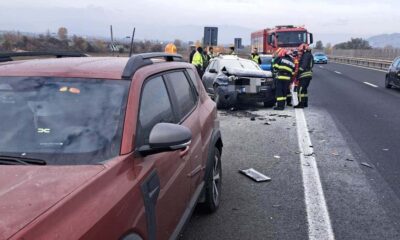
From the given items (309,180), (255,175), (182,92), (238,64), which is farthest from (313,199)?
(238,64)

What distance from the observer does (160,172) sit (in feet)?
9.39

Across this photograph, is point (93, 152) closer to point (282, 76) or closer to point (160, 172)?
point (160, 172)

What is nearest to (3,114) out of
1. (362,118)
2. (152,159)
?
(152,159)

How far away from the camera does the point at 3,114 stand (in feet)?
9.57

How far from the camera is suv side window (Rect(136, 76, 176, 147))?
291 cm

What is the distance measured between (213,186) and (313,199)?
1282 millimetres

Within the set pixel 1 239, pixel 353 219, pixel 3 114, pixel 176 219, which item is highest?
pixel 3 114

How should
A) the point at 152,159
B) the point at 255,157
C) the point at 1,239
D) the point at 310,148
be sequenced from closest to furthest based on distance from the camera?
the point at 1,239, the point at 152,159, the point at 255,157, the point at 310,148

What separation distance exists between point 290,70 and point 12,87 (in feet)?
34.4

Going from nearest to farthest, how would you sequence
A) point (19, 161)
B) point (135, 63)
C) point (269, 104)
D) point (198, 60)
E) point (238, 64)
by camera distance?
point (19, 161), point (135, 63), point (269, 104), point (238, 64), point (198, 60)

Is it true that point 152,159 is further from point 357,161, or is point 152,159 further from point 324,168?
point 357,161

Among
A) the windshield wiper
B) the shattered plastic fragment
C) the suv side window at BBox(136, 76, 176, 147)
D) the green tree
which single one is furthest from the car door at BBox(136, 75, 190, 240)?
the green tree

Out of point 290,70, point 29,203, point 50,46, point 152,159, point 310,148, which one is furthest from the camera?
point 290,70

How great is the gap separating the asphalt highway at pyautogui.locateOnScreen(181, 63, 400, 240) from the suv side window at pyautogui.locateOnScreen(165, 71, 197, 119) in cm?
120
